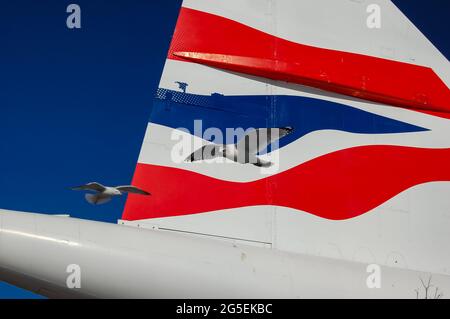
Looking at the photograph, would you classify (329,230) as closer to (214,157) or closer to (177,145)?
(214,157)

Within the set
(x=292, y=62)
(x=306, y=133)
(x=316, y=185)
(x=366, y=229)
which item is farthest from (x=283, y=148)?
(x=366, y=229)

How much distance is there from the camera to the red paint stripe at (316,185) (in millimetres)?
4191

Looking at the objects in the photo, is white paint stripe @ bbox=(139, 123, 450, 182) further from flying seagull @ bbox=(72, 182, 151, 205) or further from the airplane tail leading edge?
flying seagull @ bbox=(72, 182, 151, 205)

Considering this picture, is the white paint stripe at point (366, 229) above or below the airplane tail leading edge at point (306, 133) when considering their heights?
below

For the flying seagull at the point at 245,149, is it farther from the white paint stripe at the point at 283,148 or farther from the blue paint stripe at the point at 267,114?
the blue paint stripe at the point at 267,114

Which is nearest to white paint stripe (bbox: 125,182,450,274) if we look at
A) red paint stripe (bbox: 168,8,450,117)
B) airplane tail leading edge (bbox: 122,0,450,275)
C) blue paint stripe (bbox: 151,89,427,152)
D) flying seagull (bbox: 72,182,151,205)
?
airplane tail leading edge (bbox: 122,0,450,275)

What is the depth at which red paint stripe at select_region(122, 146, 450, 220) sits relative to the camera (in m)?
4.19

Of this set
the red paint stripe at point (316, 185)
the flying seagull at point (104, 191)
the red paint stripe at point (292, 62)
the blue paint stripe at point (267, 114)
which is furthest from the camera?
the red paint stripe at point (292, 62)

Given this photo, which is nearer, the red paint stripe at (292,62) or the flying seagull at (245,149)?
the flying seagull at (245,149)

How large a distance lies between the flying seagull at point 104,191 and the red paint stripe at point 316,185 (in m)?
0.10

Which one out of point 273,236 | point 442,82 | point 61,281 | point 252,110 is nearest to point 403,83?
point 442,82

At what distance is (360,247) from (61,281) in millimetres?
2376

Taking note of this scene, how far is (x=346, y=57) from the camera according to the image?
5082 mm

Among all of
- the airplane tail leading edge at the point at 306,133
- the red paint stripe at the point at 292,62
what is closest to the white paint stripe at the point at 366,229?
the airplane tail leading edge at the point at 306,133
